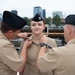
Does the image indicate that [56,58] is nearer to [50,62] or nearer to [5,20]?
[50,62]

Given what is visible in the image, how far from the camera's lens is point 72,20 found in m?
1.94

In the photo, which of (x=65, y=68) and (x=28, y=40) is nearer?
(x=65, y=68)

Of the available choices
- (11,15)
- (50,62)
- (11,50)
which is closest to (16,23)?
(11,15)

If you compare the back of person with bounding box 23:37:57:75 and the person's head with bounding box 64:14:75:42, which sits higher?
the person's head with bounding box 64:14:75:42

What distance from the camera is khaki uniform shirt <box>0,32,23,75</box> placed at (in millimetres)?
2062

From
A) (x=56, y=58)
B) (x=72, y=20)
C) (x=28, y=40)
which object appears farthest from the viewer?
(x=28, y=40)

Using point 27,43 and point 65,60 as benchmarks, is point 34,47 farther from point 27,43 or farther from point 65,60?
point 65,60

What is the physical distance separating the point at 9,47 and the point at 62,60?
52 cm

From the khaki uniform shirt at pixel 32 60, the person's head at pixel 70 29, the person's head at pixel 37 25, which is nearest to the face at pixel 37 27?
the person's head at pixel 37 25

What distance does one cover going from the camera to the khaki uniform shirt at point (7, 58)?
6.77ft

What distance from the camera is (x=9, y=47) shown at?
6.85 ft

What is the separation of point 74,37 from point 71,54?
0.47 ft

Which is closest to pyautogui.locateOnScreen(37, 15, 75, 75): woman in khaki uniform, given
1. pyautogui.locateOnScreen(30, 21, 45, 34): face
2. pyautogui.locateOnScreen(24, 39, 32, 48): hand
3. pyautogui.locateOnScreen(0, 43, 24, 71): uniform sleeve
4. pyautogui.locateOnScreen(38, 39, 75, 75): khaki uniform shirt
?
pyautogui.locateOnScreen(38, 39, 75, 75): khaki uniform shirt

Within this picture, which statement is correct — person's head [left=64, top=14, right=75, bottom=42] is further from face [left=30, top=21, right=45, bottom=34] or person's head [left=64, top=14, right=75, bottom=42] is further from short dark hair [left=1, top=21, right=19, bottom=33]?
face [left=30, top=21, right=45, bottom=34]
